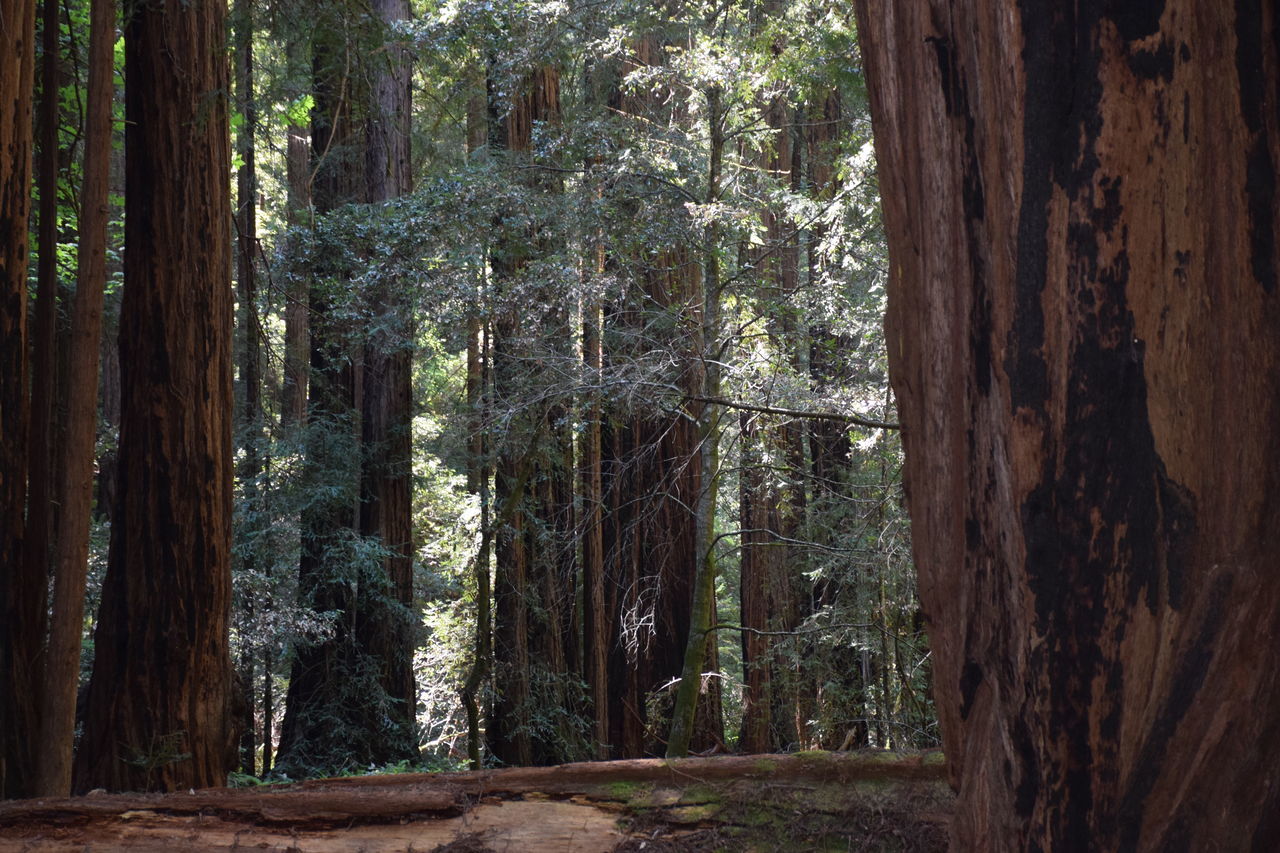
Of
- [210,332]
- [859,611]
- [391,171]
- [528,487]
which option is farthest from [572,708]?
[210,332]

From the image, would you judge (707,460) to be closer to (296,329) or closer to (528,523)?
(528,523)

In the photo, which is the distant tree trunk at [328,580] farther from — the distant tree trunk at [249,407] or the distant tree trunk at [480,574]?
the distant tree trunk at [480,574]

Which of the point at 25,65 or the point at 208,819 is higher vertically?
the point at 25,65

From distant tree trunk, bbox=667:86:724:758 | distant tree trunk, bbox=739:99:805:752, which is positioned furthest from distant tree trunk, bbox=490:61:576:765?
distant tree trunk, bbox=739:99:805:752

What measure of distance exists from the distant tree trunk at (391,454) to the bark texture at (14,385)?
5.35 m

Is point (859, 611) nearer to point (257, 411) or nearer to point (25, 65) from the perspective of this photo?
point (257, 411)

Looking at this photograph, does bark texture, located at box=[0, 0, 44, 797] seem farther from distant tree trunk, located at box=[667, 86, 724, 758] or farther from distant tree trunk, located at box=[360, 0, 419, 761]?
distant tree trunk, located at box=[360, 0, 419, 761]

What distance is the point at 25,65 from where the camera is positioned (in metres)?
4.38

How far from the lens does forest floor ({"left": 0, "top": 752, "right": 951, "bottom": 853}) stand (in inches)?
123

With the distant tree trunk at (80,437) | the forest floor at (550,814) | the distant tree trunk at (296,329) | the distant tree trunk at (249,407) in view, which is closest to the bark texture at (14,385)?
the distant tree trunk at (80,437)

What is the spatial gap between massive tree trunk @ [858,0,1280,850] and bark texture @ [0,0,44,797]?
4068mm

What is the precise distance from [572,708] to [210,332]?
24.7 ft

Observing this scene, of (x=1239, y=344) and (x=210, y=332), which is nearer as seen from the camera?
(x=1239, y=344)

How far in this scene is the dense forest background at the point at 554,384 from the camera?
318 inches
